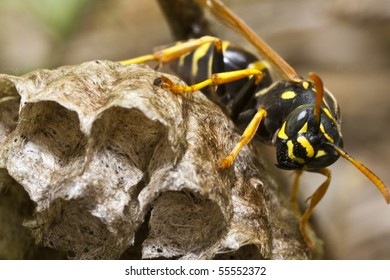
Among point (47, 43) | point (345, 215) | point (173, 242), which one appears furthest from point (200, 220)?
point (47, 43)

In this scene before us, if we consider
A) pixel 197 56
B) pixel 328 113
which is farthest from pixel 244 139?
pixel 197 56

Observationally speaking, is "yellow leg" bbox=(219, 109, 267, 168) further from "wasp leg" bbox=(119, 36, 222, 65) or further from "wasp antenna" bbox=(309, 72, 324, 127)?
"wasp leg" bbox=(119, 36, 222, 65)

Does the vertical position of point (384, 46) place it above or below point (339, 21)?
below

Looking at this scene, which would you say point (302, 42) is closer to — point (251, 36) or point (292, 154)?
point (251, 36)

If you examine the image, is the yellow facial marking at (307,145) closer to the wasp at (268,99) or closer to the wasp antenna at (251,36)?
the wasp at (268,99)

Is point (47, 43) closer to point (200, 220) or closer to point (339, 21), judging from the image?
point (339, 21)

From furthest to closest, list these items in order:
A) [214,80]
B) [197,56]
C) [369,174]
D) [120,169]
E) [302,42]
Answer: [302,42]
[197,56]
[214,80]
[369,174]
[120,169]
